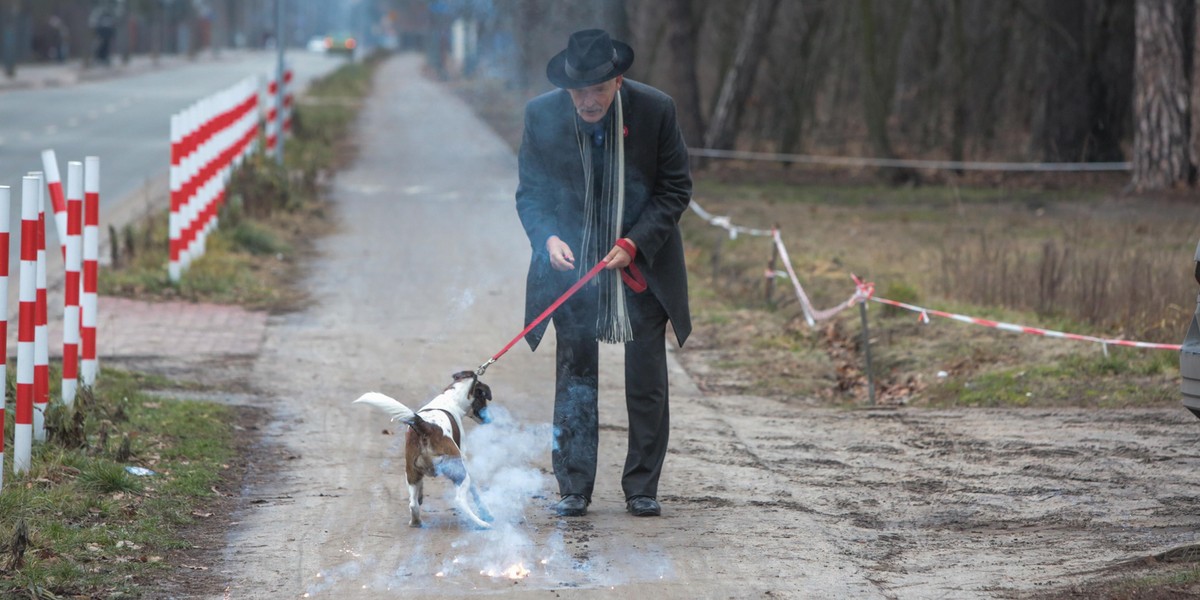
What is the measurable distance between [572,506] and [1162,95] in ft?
51.9

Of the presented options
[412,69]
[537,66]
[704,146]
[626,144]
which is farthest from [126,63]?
[626,144]

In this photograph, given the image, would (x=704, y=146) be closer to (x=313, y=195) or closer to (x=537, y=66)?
(x=313, y=195)

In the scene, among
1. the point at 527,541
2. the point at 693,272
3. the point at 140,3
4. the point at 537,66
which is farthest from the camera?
the point at 140,3

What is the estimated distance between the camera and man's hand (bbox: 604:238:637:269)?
5.89m

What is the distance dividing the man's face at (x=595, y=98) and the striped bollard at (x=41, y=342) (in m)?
2.24

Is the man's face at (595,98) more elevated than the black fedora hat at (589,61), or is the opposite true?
the black fedora hat at (589,61)

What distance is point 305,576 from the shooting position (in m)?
5.13

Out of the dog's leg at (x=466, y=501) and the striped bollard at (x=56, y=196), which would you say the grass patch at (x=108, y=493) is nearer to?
the dog's leg at (x=466, y=501)

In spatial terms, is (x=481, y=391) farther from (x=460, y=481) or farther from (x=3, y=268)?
(x=3, y=268)

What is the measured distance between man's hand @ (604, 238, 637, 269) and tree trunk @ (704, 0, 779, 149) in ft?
60.2

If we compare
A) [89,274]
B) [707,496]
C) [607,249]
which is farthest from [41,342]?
[707,496]

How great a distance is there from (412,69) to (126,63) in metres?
20.0

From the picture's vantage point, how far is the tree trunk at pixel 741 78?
78.7 feet

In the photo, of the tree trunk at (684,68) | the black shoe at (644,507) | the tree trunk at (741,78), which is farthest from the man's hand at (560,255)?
the tree trunk at (741,78)
